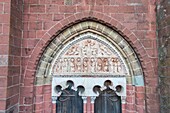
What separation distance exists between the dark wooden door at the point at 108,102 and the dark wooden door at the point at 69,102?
1.01ft

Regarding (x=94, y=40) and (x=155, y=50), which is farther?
(x=94, y=40)

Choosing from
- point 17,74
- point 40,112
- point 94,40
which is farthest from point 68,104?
point 94,40

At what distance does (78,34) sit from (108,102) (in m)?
1.35

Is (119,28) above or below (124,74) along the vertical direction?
above

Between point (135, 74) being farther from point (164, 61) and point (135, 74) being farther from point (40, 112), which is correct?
point (40, 112)

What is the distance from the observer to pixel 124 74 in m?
2.60

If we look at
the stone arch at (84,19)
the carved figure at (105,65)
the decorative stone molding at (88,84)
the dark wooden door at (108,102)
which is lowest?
the dark wooden door at (108,102)

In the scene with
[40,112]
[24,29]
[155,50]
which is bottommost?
[40,112]

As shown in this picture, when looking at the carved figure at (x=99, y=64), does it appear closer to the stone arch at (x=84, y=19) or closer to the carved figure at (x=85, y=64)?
the carved figure at (x=85, y=64)

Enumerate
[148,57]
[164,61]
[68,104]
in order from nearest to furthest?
1. [164,61]
2. [148,57]
3. [68,104]

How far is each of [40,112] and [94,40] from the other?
1.57 meters

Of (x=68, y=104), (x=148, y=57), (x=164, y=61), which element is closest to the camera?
(x=164, y=61)

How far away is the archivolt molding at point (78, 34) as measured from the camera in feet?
8.34

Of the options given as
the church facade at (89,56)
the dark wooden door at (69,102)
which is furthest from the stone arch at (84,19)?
the dark wooden door at (69,102)
